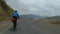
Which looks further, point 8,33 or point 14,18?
point 14,18

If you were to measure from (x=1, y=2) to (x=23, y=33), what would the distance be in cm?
3587

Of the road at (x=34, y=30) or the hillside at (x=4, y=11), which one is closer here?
the road at (x=34, y=30)

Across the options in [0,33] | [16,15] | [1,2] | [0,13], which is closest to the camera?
[0,33]

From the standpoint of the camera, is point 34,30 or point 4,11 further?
point 4,11

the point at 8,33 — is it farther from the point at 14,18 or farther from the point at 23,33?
the point at 14,18

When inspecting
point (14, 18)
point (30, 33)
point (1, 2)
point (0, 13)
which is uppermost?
point (1, 2)

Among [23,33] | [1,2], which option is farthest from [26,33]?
[1,2]

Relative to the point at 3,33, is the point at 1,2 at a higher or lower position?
higher

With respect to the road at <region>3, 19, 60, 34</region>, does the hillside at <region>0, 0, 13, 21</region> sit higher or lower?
higher

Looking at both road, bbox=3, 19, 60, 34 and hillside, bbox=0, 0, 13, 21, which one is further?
hillside, bbox=0, 0, 13, 21

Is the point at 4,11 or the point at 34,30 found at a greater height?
the point at 4,11

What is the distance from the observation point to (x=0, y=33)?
17.8 metres

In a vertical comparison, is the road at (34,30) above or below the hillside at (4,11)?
below

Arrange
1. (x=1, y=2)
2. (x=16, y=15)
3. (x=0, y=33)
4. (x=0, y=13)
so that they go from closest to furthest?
1. (x=0, y=33)
2. (x=16, y=15)
3. (x=0, y=13)
4. (x=1, y=2)
